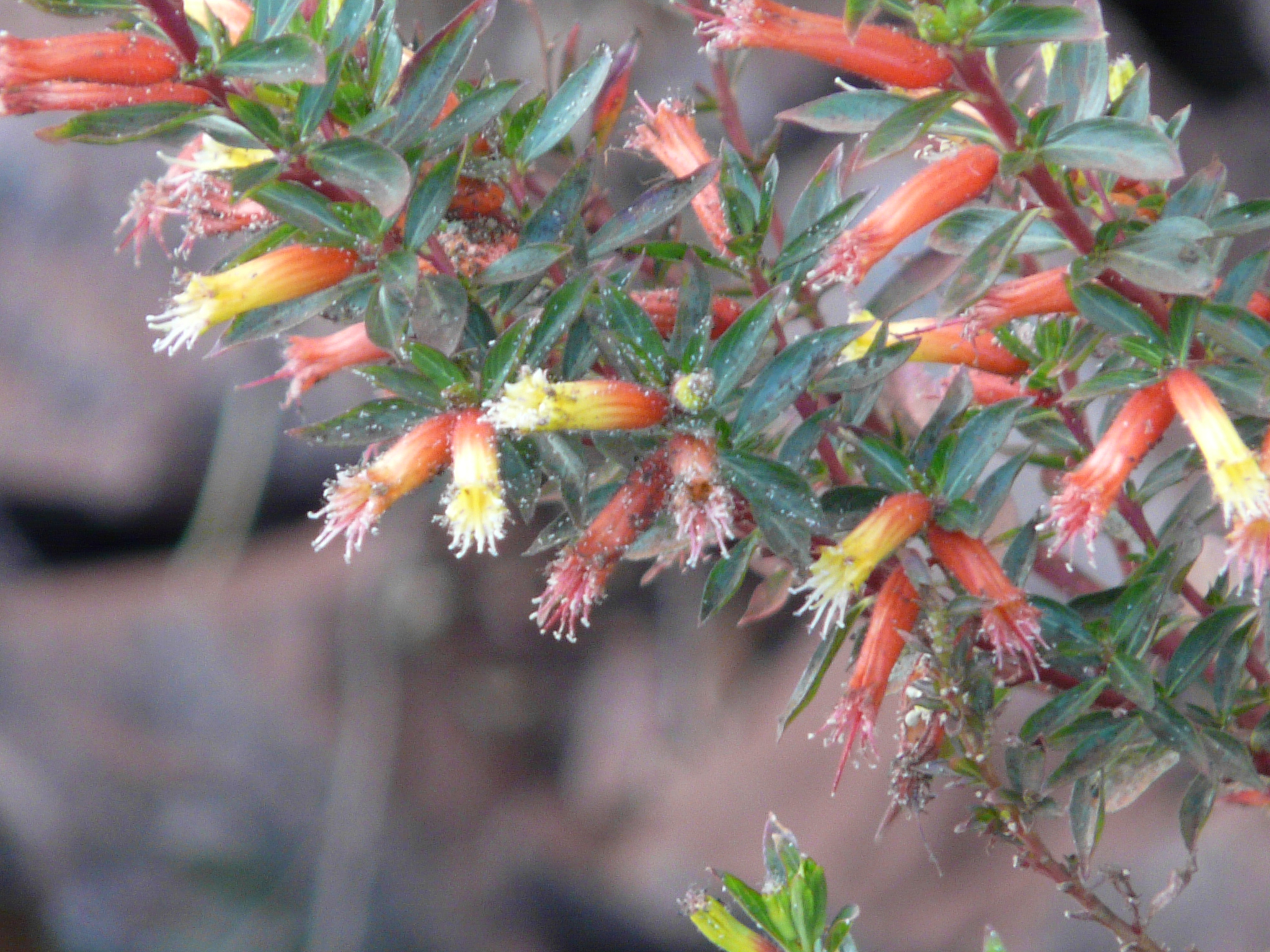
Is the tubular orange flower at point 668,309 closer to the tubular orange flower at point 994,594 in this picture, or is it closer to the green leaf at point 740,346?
the green leaf at point 740,346

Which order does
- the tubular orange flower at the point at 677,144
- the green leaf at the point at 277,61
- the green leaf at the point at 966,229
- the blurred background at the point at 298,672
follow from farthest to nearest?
the blurred background at the point at 298,672
the tubular orange flower at the point at 677,144
the green leaf at the point at 966,229
the green leaf at the point at 277,61

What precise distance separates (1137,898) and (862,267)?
480 mm

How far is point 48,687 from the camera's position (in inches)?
82.0

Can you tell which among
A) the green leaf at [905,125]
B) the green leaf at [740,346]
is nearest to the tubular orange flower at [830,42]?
the green leaf at [905,125]

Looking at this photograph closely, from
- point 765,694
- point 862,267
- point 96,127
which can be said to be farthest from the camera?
point 765,694

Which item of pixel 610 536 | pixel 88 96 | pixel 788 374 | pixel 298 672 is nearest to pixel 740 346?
pixel 788 374

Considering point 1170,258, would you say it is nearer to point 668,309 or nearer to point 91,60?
point 668,309

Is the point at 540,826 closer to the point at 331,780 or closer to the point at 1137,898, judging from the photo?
the point at 331,780

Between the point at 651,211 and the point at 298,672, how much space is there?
176 centimetres

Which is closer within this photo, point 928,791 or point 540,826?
point 928,791

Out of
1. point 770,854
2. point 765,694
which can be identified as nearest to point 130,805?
point 765,694

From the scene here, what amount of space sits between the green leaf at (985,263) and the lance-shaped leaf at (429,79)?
0.30 meters

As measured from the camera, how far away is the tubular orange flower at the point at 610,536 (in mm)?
565

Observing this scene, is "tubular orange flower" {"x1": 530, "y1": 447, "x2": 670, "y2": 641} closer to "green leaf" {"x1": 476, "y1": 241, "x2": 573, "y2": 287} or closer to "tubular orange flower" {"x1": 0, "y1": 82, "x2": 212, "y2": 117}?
"green leaf" {"x1": 476, "y1": 241, "x2": 573, "y2": 287}
